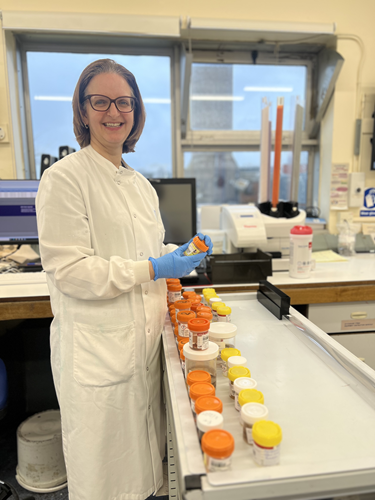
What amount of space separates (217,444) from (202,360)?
26 cm

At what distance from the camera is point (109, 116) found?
1203 millimetres

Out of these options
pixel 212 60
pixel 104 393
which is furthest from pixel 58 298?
pixel 212 60

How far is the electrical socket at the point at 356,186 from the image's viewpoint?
2664 millimetres

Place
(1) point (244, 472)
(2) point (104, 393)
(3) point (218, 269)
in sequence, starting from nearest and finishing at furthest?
(1) point (244, 472)
(2) point (104, 393)
(3) point (218, 269)

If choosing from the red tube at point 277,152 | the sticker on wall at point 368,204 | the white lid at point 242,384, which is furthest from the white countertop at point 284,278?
the white lid at point 242,384

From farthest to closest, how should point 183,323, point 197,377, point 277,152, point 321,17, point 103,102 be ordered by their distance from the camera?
point 321,17, point 277,152, point 103,102, point 183,323, point 197,377

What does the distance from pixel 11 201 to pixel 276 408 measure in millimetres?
1825

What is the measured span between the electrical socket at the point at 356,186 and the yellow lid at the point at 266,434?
2.36 m

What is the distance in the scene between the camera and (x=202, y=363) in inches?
36.6

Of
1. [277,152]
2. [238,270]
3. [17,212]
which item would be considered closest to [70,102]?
[17,212]

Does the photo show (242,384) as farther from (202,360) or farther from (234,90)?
(234,90)

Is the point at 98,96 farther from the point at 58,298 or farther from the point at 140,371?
the point at 140,371

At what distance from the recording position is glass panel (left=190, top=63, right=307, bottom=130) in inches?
110

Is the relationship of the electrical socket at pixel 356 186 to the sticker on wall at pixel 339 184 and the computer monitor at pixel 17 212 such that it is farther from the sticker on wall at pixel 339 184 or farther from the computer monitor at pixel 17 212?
the computer monitor at pixel 17 212
